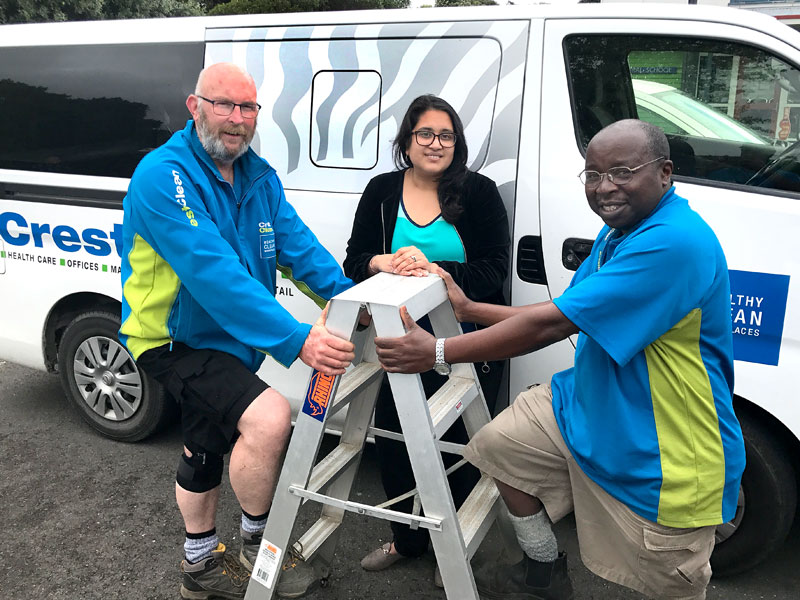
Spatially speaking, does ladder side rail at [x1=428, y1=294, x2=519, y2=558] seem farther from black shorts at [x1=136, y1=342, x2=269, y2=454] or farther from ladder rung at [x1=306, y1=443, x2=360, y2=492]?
black shorts at [x1=136, y1=342, x2=269, y2=454]

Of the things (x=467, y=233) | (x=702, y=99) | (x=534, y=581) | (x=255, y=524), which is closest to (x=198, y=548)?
(x=255, y=524)

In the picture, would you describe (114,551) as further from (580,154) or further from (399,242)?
(580,154)

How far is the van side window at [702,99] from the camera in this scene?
2.52m

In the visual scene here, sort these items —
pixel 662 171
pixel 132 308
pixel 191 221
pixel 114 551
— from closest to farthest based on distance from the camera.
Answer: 1. pixel 662 171
2. pixel 191 221
3. pixel 132 308
4. pixel 114 551

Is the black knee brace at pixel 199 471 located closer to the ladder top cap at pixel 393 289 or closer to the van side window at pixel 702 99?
the ladder top cap at pixel 393 289

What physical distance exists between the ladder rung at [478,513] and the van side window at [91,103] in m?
2.17

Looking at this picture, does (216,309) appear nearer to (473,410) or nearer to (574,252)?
(473,410)

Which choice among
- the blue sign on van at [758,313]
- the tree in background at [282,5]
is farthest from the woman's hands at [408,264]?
the tree in background at [282,5]

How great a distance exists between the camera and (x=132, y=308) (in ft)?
7.80

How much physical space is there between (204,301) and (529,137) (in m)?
1.38

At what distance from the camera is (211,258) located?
2143 mm

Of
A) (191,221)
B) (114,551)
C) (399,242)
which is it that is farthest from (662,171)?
(114,551)

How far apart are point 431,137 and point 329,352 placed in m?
1.01

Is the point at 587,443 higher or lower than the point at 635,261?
lower
